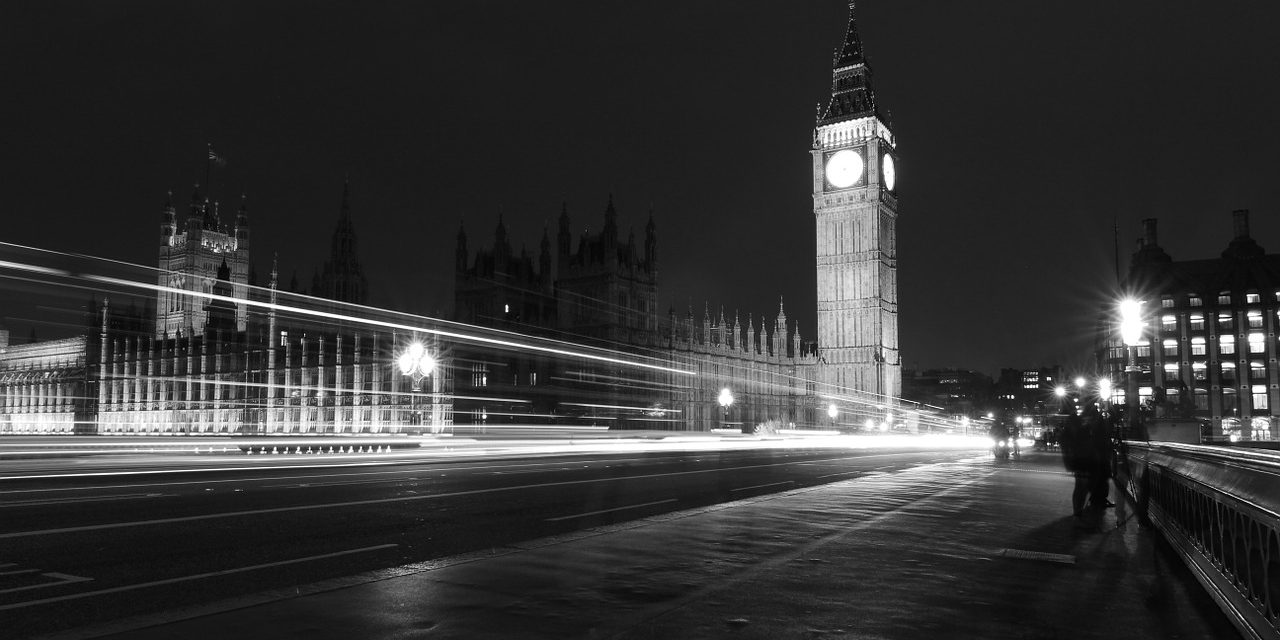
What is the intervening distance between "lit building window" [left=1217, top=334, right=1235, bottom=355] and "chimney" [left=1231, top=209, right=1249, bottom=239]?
13.4 metres

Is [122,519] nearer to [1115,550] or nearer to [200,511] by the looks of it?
[200,511]

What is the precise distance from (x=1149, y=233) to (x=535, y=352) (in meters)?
97.4

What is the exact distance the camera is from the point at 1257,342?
3765 inches

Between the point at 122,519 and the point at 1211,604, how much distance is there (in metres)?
11.8

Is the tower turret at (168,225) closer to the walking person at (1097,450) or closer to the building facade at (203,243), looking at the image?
the building facade at (203,243)

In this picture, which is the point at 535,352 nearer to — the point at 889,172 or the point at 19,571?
the point at 19,571

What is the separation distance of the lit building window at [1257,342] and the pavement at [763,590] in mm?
100619

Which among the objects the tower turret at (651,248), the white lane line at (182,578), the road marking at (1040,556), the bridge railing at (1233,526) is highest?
the tower turret at (651,248)

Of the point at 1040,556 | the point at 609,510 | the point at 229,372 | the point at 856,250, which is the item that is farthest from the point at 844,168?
the point at 1040,556

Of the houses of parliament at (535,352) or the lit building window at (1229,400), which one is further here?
the lit building window at (1229,400)

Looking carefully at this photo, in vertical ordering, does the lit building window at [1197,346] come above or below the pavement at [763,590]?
above

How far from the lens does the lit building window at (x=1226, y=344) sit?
97062 mm

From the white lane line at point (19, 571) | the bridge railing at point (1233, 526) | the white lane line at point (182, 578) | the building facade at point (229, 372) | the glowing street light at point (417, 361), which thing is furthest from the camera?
the glowing street light at point (417, 361)

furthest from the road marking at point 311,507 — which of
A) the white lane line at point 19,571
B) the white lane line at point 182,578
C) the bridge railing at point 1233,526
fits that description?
the bridge railing at point 1233,526
